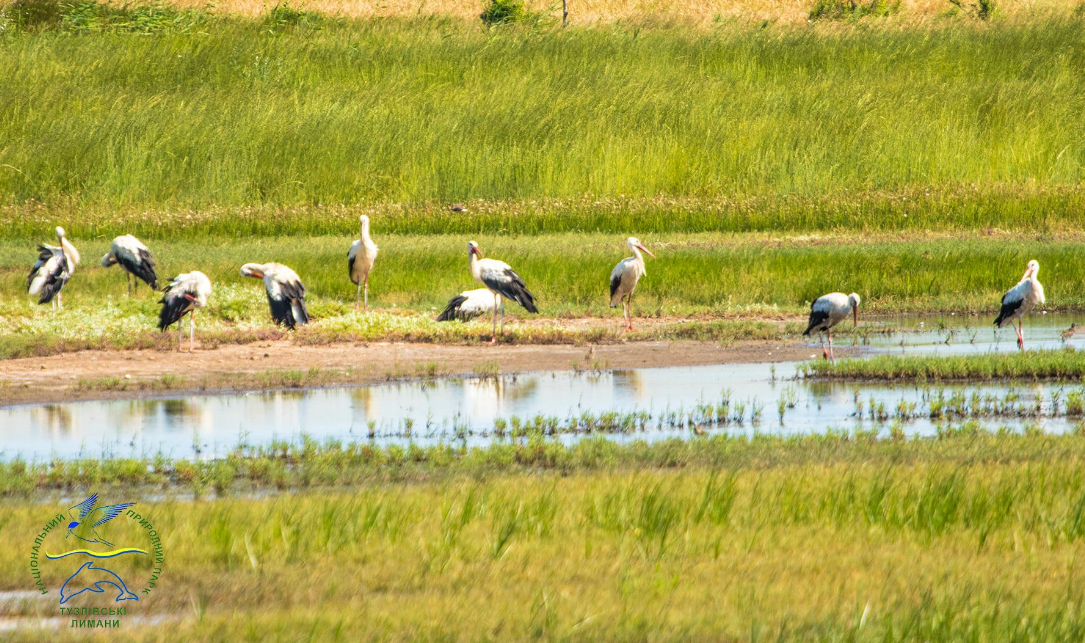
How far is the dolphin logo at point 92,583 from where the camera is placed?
636 cm

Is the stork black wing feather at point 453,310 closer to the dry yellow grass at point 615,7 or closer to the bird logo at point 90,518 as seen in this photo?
the bird logo at point 90,518

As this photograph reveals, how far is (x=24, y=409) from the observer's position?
13.2 m

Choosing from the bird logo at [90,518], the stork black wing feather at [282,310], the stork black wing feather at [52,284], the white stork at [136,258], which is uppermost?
the white stork at [136,258]

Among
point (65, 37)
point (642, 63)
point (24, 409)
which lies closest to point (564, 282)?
point (24, 409)

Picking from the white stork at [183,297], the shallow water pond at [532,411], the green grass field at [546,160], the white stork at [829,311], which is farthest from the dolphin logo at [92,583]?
the white stork at [829,311]

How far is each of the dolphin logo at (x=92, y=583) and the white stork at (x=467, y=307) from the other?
11.8 m

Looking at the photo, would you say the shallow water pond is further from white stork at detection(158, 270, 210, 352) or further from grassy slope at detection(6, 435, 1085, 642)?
white stork at detection(158, 270, 210, 352)

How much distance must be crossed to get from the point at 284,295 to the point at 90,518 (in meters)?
9.30

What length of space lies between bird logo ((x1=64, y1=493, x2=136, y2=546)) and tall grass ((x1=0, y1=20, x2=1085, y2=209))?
22.0 meters

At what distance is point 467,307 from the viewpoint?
18.6 meters

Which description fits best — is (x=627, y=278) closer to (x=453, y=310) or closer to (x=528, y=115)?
(x=453, y=310)

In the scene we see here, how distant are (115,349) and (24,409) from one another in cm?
311
